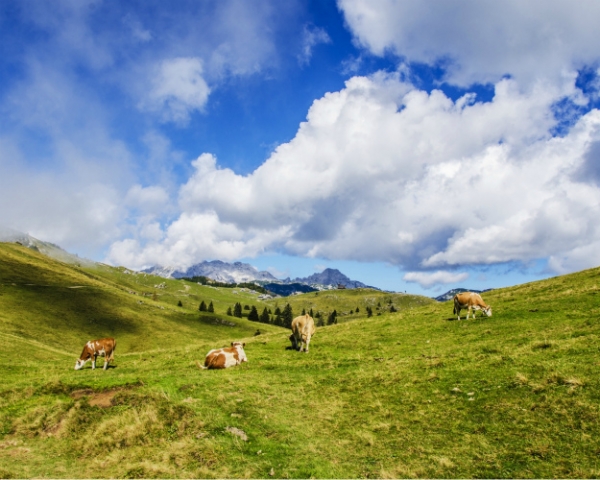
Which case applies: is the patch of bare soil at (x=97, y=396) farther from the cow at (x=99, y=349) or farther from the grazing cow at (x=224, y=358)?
the cow at (x=99, y=349)

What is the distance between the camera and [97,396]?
1692 cm

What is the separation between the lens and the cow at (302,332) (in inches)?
1110

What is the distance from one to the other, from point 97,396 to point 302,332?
1491cm

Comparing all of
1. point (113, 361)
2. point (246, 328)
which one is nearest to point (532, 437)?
point (113, 361)

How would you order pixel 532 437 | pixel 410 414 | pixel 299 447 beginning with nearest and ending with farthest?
pixel 532 437 < pixel 299 447 < pixel 410 414

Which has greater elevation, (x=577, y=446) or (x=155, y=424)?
(x=577, y=446)

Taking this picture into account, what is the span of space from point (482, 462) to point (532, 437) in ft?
6.36

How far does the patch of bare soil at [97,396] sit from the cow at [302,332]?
13966mm

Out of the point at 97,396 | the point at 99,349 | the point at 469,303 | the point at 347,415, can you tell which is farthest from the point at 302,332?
the point at 99,349

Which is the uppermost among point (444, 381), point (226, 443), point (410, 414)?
point (444, 381)

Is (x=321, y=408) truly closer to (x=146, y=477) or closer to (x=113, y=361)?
(x=146, y=477)

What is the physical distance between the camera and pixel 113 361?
3238cm

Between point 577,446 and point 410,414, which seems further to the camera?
point 410,414

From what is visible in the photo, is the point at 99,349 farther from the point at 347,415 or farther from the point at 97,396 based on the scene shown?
the point at 347,415
